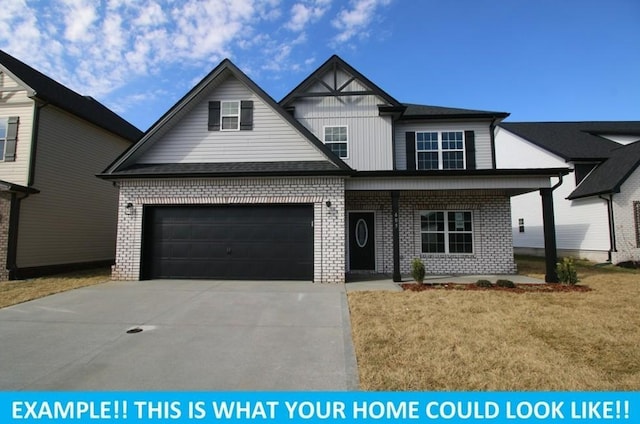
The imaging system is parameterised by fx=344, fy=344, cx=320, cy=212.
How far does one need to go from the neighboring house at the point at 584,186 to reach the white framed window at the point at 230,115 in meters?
16.1

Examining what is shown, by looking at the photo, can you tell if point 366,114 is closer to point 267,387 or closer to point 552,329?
point 552,329

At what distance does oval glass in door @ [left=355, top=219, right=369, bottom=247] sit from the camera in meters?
12.3

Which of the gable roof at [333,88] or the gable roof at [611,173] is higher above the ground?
the gable roof at [333,88]

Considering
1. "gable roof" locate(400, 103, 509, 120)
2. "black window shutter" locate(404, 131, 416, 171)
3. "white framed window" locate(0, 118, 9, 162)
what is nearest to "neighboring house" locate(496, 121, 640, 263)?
"gable roof" locate(400, 103, 509, 120)

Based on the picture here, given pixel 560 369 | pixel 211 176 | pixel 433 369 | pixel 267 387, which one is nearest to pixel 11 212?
pixel 211 176

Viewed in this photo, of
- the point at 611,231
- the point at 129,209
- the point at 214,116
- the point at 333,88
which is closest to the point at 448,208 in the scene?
the point at 333,88

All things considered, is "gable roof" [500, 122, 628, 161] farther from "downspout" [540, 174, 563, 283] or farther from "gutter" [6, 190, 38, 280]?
"gutter" [6, 190, 38, 280]

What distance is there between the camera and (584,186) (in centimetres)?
1744

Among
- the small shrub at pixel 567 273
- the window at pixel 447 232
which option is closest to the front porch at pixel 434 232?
the window at pixel 447 232

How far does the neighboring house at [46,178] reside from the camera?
452 inches

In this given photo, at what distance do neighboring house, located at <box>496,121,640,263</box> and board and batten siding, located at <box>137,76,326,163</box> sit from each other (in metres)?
14.4

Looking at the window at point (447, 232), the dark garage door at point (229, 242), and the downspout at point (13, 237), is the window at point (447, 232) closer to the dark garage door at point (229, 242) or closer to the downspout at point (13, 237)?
the dark garage door at point (229, 242)

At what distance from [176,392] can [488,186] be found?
9664 mm

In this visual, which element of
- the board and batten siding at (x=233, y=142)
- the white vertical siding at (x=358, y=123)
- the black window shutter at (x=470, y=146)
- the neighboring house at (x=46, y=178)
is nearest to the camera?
the board and batten siding at (x=233, y=142)
